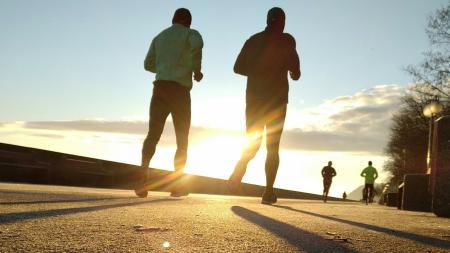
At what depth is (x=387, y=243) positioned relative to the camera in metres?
3.43

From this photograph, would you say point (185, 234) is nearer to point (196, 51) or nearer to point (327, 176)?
point (196, 51)

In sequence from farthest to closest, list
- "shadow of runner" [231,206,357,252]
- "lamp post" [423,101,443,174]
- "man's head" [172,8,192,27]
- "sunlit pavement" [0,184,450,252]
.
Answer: "lamp post" [423,101,443,174] → "man's head" [172,8,192,27] → "shadow of runner" [231,206,357,252] → "sunlit pavement" [0,184,450,252]

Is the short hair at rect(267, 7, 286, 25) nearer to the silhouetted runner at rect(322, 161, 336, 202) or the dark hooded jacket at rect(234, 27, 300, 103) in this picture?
the dark hooded jacket at rect(234, 27, 300, 103)

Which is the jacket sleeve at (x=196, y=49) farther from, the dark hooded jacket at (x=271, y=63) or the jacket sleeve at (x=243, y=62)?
the dark hooded jacket at (x=271, y=63)

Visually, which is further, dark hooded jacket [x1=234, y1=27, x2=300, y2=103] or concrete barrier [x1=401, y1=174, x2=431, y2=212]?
concrete barrier [x1=401, y1=174, x2=431, y2=212]

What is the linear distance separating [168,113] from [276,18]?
1.80 meters

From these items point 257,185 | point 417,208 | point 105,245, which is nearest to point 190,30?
point 105,245

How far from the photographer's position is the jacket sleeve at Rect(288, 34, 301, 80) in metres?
7.32

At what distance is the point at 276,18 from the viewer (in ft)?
23.8

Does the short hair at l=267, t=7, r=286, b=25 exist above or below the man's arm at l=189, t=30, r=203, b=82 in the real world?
above

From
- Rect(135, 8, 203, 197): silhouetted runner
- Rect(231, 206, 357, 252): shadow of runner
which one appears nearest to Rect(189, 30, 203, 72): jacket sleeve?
Rect(135, 8, 203, 197): silhouetted runner

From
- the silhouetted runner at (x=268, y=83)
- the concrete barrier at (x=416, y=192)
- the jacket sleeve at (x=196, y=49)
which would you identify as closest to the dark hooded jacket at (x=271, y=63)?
the silhouetted runner at (x=268, y=83)

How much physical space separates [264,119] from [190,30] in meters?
1.48

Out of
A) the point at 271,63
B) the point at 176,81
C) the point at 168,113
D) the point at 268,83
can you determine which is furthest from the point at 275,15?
the point at 168,113
